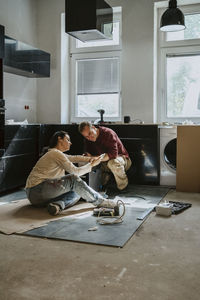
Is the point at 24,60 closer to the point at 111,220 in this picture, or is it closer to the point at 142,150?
the point at 142,150

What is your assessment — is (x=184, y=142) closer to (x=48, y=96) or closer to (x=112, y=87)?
(x=112, y=87)

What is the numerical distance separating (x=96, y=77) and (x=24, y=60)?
1.44m

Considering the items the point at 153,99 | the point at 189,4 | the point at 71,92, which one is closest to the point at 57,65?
the point at 71,92

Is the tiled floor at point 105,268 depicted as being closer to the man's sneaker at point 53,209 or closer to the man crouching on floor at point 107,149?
the man's sneaker at point 53,209

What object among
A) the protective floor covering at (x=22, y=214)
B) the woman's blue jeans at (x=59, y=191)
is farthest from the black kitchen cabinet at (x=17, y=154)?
the woman's blue jeans at (x=59, y=191)

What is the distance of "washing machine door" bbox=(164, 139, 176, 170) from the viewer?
4.93 metres

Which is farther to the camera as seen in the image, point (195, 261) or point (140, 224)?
point (140, 224)

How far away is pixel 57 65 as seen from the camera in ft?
19.5

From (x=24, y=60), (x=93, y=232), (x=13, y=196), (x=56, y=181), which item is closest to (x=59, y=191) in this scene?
(x=56, y=181)

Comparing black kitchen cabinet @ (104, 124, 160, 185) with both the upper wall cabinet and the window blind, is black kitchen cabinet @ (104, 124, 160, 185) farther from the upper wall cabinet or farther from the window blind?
the upper wall cabinet

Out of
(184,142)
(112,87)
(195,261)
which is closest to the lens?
(195,261)

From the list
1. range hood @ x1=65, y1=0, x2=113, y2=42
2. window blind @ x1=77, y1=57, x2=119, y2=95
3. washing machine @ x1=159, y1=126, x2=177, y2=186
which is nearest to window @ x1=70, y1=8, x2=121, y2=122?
window blind @ x1=77, y1=57, x2=119, y2=95

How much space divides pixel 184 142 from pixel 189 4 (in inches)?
93.0

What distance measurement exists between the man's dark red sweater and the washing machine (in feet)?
2.44
